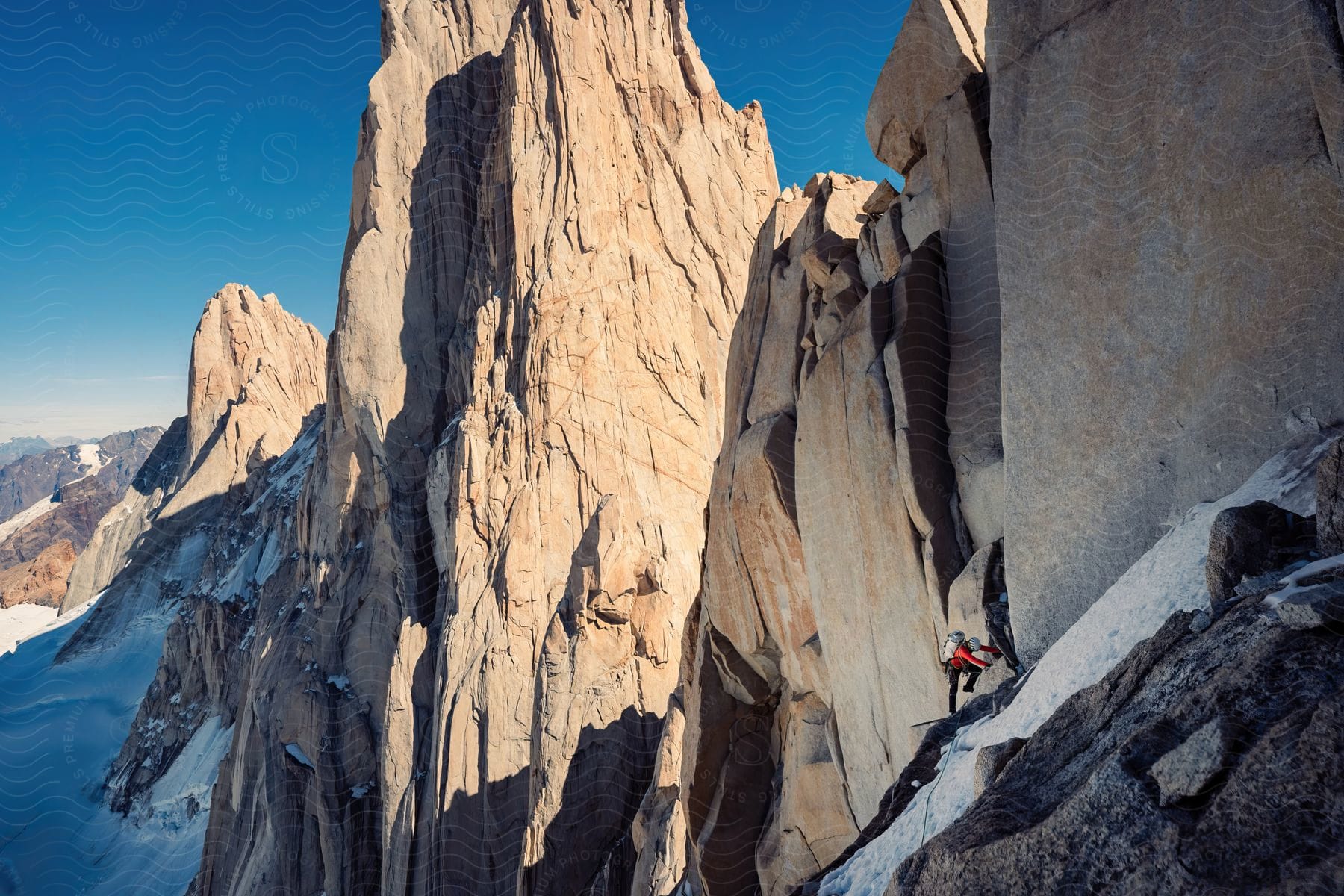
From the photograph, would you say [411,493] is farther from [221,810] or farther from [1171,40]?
[1171,40]

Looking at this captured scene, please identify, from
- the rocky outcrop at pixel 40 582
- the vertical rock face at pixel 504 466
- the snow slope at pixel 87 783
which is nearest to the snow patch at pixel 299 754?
the vertical rock face at pixel 504 466

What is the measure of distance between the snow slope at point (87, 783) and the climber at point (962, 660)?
36.8 m

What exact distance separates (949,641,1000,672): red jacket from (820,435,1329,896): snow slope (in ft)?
4.87

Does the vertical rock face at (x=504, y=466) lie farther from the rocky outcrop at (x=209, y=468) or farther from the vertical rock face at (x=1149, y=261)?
the rocky outcrop at (x=209, y=468)

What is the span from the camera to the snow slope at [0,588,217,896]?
3497 cm

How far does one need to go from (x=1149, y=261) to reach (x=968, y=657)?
3331mm

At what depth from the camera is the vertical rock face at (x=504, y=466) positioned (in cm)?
2100

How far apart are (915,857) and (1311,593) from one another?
191cm

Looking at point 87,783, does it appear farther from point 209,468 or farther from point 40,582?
point 40,582

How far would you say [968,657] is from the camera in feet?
21.6

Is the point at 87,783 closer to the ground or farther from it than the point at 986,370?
closer to the ground

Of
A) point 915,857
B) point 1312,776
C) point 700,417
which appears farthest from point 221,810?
point 1312,776

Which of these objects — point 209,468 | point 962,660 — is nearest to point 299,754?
point 962,660

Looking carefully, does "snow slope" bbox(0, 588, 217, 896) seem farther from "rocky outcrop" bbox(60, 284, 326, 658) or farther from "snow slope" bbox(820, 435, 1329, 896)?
"snow slope" bbox(820, 435, 1329, 896)
